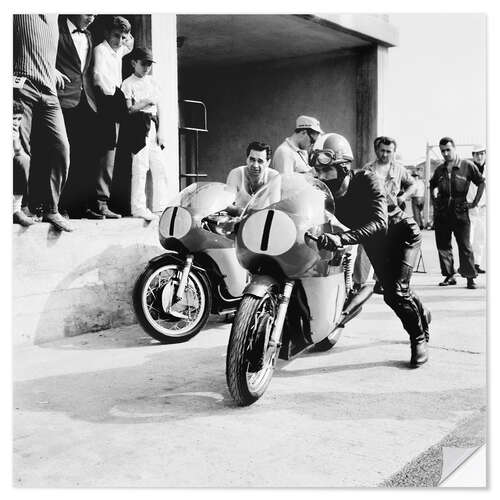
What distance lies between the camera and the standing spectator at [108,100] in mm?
4344

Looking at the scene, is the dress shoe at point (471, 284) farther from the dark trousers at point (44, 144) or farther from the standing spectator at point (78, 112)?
the dark trousers at point (44, 144)

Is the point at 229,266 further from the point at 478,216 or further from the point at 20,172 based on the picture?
the point at 478,216

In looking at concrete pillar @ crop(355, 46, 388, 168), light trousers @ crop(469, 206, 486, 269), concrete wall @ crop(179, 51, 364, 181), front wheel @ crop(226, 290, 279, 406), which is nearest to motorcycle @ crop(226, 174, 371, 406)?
front wheel @ crop(226, 290, 279, 406)

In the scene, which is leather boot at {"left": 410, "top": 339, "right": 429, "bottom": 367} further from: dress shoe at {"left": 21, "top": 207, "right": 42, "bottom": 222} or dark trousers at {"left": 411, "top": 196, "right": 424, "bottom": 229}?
dress shoe at {"left": 21, "top": 207, "right": 42, "bottom": 222}

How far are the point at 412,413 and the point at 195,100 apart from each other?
3758mm

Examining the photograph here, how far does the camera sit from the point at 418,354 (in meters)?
3.78

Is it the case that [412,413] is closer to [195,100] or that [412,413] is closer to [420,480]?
[420,480]

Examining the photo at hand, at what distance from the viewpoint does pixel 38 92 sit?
3.88m

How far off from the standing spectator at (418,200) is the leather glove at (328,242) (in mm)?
1352

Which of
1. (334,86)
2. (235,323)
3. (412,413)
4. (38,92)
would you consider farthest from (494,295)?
(334,86)

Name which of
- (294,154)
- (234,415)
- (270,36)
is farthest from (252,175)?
A: (234,415)

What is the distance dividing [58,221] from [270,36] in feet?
8.25

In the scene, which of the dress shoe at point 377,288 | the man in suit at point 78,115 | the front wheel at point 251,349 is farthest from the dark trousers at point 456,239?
the man in suit at point 78,115

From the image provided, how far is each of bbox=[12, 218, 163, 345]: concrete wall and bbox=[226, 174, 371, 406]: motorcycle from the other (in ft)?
4.66
